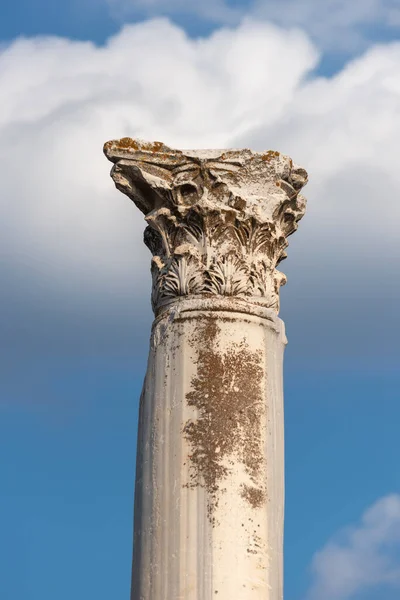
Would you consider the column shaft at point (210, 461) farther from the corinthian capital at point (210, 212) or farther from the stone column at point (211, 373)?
the corinthian capital at point (210, 212)

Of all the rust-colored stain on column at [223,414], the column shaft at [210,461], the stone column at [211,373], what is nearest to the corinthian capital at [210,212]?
the stone column at [211,373]

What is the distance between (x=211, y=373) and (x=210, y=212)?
6.22 ft

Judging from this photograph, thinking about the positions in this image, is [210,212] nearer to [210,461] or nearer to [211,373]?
[211,373]

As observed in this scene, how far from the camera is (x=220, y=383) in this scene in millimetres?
12781

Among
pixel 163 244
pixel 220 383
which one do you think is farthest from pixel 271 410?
pixel 163 244

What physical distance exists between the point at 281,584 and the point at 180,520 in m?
1.25

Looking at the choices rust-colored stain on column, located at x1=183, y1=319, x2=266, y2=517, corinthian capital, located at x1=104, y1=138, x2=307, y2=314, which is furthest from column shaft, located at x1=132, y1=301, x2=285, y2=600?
corinthian capital, located at x1=104, y1=138, x2=307, y2=314

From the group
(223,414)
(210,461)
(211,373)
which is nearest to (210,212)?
(211,373)

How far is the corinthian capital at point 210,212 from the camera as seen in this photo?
13.6 m

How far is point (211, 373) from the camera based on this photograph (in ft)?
42.1

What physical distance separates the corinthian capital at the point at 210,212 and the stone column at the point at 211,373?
0.04ft

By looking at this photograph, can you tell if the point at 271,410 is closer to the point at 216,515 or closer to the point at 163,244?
the point at 216,515

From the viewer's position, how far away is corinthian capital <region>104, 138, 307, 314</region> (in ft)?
44.5

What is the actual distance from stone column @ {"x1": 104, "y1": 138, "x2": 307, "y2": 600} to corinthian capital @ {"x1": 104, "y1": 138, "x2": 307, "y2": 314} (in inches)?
0.5
